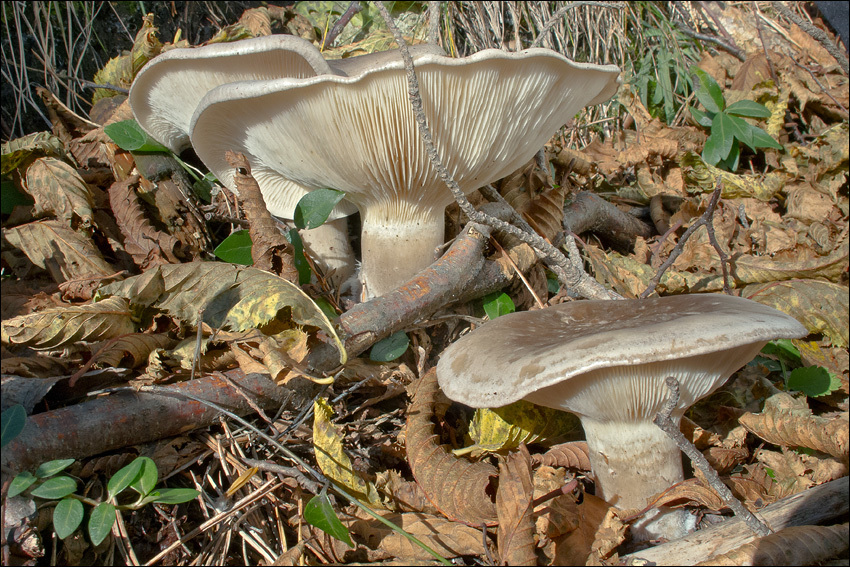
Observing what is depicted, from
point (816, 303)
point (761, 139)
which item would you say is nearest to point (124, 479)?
point (816, 303)

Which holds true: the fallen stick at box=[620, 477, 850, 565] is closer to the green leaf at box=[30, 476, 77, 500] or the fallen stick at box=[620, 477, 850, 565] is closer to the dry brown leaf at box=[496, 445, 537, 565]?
the dry brown leaf at box=[496, 445, 537, 565]

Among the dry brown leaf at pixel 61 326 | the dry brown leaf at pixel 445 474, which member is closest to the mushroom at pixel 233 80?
the dry brown leaf at pixel 61 326

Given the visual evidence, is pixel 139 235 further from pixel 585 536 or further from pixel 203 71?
pixel 585 536

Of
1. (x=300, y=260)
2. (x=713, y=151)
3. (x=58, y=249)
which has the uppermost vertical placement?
(x=58, y=249)

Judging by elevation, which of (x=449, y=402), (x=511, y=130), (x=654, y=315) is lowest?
(x=449, y=402)

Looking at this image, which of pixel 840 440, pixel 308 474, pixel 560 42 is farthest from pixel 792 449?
pixel 560 42

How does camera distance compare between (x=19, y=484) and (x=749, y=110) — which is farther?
(x=749, y=110)

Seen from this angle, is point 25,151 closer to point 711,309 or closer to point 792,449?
point 711,309
